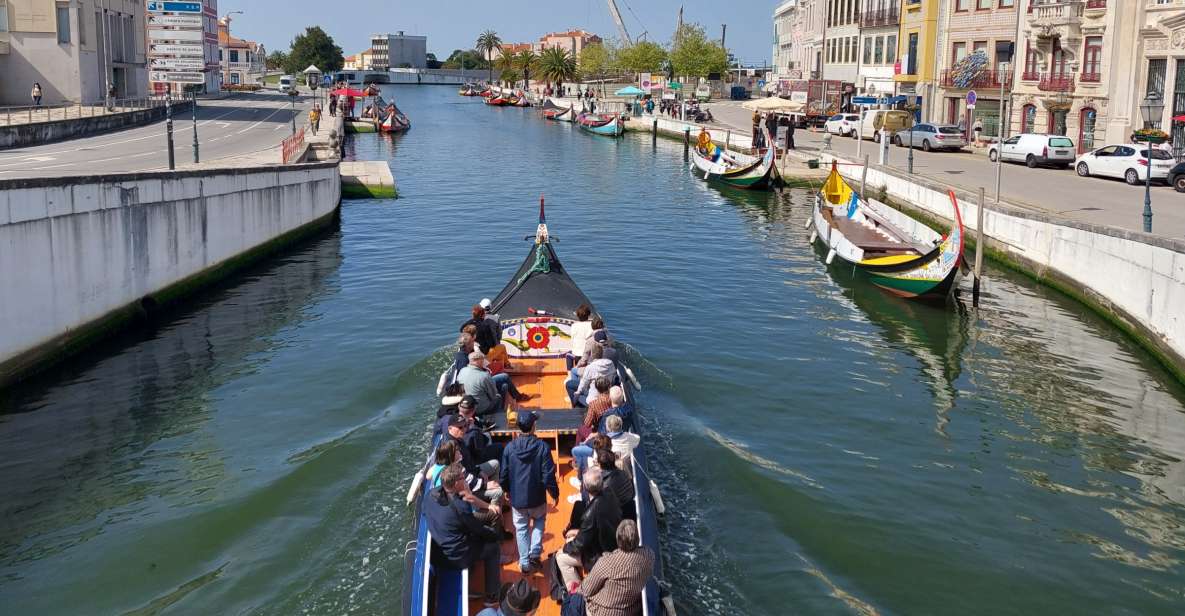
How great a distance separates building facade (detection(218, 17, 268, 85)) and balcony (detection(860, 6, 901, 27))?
355 ft

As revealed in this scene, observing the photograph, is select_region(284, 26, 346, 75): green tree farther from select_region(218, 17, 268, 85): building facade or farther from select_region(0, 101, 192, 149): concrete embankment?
select_region(0, 101, 192, 149): concrete embankment

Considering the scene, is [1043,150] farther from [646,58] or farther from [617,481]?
[646,58]

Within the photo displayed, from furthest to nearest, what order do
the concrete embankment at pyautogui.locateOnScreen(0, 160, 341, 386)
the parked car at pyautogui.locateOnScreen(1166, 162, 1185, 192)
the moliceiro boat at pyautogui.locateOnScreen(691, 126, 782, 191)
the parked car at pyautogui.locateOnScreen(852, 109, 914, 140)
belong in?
1. the parked car at pyautogui.locateOnScreen(852, 109, 914, 140)
2. the moliceiro boat at pyautogui.locateOnScreen(691, 126, 782, 191)
3. the parked car at pyautogui.locateOnScreen(1166, 162, 1185, 192)
4. the concrete embankment at pyautogui.locateOnScreen(0, 160, 341, 386)

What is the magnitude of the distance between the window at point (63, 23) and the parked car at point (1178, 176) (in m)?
52.7

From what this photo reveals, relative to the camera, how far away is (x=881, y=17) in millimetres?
68062

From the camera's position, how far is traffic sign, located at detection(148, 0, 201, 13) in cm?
3212

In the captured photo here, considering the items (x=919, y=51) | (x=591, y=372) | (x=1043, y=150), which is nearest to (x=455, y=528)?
(x=591, y=372)

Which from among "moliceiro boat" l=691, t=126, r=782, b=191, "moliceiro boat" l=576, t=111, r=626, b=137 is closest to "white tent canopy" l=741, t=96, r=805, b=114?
"moliceiro boat" l=691, t=126, r=782, b=191

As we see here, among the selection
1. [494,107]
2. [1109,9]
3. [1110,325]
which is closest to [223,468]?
[1110,325]

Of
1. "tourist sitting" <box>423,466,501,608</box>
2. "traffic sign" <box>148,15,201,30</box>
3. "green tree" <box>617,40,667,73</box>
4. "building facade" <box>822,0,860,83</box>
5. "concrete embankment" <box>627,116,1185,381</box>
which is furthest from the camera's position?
"green tree" <box>617,40,667,73</box>

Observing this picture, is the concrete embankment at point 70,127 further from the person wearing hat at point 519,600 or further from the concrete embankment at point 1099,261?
the person wearing hat at point 519,600

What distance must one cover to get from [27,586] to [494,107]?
4968 inches

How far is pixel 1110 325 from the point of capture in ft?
75.6

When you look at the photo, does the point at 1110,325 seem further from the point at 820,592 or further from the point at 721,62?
the point at 721,62
